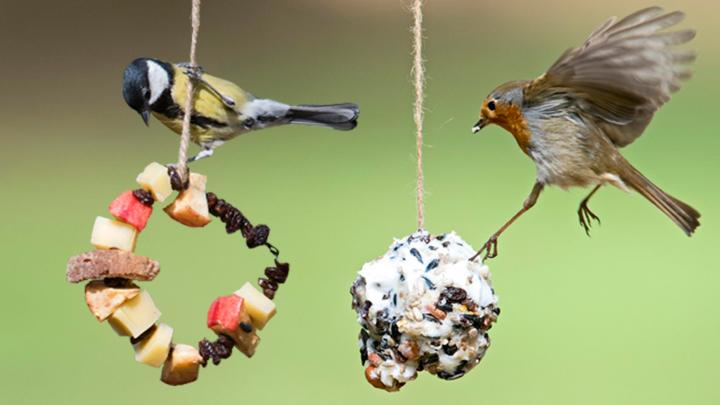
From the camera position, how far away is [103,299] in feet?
3.43

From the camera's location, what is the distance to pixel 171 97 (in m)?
1.12

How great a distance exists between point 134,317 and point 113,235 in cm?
9

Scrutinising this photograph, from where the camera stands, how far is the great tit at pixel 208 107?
1095 millimetres

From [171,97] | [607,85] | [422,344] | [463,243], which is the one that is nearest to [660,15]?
[607,85]

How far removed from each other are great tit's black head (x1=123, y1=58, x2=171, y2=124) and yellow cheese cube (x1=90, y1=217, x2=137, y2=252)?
136 millimetres

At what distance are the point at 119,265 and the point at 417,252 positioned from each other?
1.01 feet

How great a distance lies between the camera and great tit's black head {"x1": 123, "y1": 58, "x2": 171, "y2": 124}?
3.58 feet

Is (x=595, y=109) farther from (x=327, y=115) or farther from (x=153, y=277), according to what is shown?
(x=153, y=277)

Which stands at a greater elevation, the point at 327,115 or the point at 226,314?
the point at 327,115

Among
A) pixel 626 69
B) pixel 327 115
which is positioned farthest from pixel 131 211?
pixel 626 69

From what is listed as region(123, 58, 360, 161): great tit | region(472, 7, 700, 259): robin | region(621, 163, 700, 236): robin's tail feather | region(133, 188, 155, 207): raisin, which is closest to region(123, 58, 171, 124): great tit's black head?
region(123, 58, 360, 161): great tit

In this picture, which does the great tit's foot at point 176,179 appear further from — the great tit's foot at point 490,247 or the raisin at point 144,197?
the great tit's foot at point 490,247

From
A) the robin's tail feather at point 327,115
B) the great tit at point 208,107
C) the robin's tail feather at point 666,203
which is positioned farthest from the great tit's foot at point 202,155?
the robin's tail feather at point 666,203

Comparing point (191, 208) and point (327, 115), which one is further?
point (327, 115)
